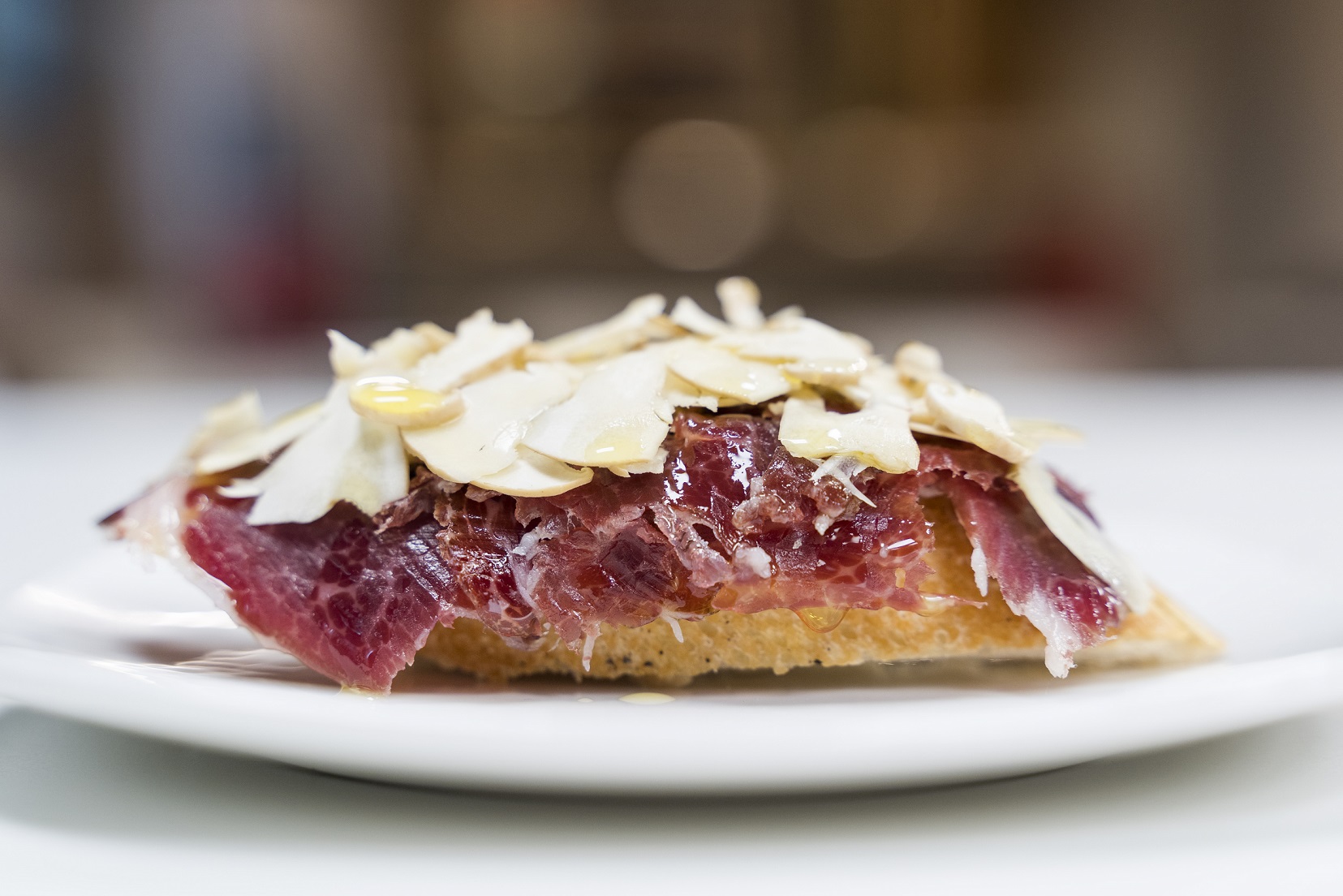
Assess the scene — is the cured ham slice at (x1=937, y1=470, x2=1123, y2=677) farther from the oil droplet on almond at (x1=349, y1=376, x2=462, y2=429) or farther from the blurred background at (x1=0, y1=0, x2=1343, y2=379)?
the blurred background at (x1=0, y1=0, x2=1343, y2=379)

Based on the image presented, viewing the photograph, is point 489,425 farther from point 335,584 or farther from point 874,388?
point 874,388

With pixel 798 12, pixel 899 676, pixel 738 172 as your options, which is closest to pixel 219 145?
pixel 738 172

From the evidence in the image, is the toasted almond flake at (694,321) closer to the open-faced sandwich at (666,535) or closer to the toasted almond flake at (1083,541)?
the open-faced sandwich at (666,535)

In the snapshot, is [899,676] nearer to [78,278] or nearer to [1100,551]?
[1100,551]

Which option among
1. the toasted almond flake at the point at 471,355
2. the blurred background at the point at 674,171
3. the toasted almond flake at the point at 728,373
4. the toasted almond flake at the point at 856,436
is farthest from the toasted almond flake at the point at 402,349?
the blurred background at the point at 674,171

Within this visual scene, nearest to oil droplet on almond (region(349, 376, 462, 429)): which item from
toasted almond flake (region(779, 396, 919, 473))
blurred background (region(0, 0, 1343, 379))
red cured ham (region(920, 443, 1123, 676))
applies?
toasted almond flake (region(779, 396, 919, 473))

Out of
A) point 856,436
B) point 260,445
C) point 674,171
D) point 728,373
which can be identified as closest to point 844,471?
point 856,436
